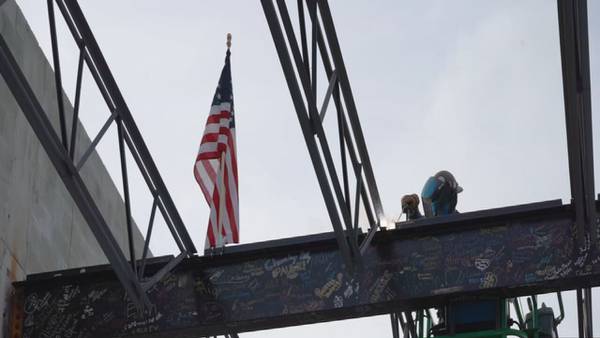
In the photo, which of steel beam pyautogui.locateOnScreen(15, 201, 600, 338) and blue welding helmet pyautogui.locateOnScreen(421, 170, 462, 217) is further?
blue welding helmet pyautogui.locateOnScreen(421, 170, 462, 217)

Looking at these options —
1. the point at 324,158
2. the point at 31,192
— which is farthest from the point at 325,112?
the point at 31,192

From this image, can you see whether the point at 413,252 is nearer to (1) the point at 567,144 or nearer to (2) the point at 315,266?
(2) the point at 315,266

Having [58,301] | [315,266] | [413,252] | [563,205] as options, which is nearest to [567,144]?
[563,205]

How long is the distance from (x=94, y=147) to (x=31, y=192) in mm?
2486

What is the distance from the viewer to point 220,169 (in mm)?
18172

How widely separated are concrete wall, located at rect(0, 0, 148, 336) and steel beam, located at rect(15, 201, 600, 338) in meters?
0.60

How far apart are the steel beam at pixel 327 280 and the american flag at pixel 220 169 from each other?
316 millimetres

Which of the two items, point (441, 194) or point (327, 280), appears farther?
point (441, 194)

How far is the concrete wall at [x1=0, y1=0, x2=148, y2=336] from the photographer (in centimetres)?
1764

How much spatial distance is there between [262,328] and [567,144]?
15.4ft

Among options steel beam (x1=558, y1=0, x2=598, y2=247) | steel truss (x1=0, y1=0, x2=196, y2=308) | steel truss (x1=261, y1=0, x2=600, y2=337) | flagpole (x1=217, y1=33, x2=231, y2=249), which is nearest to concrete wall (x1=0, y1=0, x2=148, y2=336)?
steel truss (x1=0, y1=0, x2=196, y2=308)

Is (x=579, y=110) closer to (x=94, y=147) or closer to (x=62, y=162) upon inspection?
(x=94, y=147)

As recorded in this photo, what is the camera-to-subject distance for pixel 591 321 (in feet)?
60.8

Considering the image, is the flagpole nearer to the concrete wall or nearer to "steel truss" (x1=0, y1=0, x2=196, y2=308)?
"steel truss" (x1=0, y1=0, x2=196, y2=308)
